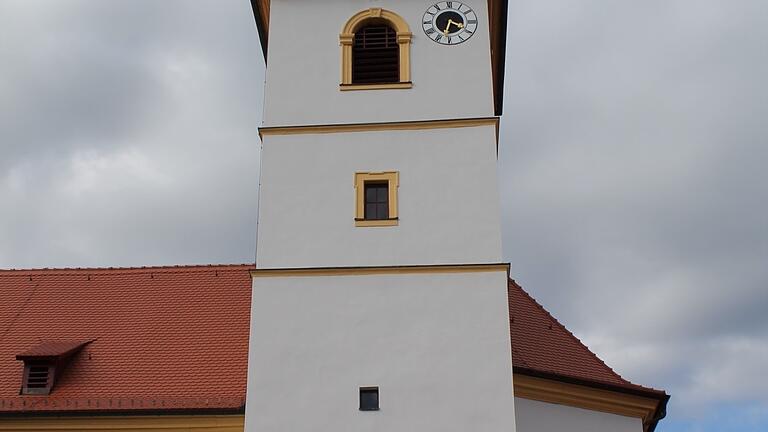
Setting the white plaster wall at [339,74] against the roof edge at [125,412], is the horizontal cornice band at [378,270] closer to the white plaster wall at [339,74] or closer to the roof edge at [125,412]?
the white plaster wall at [339,74]

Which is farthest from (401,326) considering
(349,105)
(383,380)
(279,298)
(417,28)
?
(417,28)

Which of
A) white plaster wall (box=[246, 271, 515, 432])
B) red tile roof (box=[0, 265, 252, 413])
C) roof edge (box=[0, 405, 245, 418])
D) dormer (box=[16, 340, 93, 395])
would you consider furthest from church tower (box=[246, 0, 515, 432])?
dormer (box=[16, 340, 93, 395])

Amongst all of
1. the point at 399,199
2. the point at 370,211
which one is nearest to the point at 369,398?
the point at 370,211

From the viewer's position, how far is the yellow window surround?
42.4 feet

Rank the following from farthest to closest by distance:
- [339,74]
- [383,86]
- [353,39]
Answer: [353,39], [339,74], [383,86]

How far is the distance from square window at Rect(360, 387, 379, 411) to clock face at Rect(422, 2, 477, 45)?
527 centimetres

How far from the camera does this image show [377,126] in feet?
44.4

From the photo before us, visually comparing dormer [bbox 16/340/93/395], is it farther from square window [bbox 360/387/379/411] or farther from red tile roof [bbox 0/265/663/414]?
square window [bbox 360/387/379/411]

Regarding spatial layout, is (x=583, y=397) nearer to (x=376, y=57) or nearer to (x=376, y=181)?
(x=376, y=181)

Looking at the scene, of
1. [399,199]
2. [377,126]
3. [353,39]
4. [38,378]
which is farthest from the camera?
[38,378]

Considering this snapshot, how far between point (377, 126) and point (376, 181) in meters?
0.84

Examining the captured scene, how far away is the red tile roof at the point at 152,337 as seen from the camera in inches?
577

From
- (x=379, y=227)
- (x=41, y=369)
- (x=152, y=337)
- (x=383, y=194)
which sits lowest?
(x=41, y=369)

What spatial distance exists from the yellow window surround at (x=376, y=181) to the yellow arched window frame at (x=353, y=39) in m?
1.40
